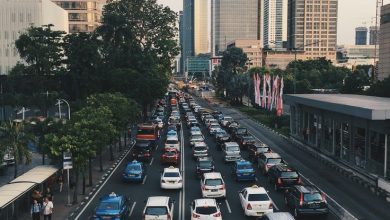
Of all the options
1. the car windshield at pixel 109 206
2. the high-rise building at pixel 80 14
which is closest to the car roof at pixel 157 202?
the car windshield at pixel 109 206

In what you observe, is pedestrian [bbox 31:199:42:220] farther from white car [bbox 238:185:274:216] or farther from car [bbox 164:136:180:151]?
car [bbox 164:136:180:151]

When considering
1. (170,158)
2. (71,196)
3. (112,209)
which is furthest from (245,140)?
(112,209)

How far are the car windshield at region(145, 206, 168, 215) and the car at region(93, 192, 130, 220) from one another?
1.48m

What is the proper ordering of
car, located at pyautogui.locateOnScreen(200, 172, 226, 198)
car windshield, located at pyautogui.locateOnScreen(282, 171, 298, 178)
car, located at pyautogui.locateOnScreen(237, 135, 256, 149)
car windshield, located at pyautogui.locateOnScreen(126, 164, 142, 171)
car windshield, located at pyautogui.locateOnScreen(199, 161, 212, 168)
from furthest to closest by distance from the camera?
car, located at pyautogui.locateOnScreen(237, 135, 256, 149) → car windshield, located at pyautogui.locateOnScreen(199, 161, 212, 168) → car windshield, located at pyautogui.locateOnScreen(126, 164, 142, 171) → car windshield, located at pyautogui.locateOnScreen(282, 171, 298, 178) → car, located at pyautogui.locateOnScreen(200, 172, 226, 198)

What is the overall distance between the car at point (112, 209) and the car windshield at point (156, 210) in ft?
4.85

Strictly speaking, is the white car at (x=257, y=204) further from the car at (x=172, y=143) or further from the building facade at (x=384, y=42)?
Answer: the building facade at (x=384, y=42)

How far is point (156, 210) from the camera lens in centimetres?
2438

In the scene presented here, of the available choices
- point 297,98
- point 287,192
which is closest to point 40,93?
point 297,98

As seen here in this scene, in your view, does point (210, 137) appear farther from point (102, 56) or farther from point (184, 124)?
point (102, 56)

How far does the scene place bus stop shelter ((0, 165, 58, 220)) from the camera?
24.5 metres

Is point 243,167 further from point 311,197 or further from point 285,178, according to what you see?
point 311,197

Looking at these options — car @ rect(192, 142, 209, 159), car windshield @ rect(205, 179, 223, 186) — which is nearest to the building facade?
car @ rect(192, 142, 209, 159)

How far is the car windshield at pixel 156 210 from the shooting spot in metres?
24.2

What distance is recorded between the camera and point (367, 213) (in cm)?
2764
